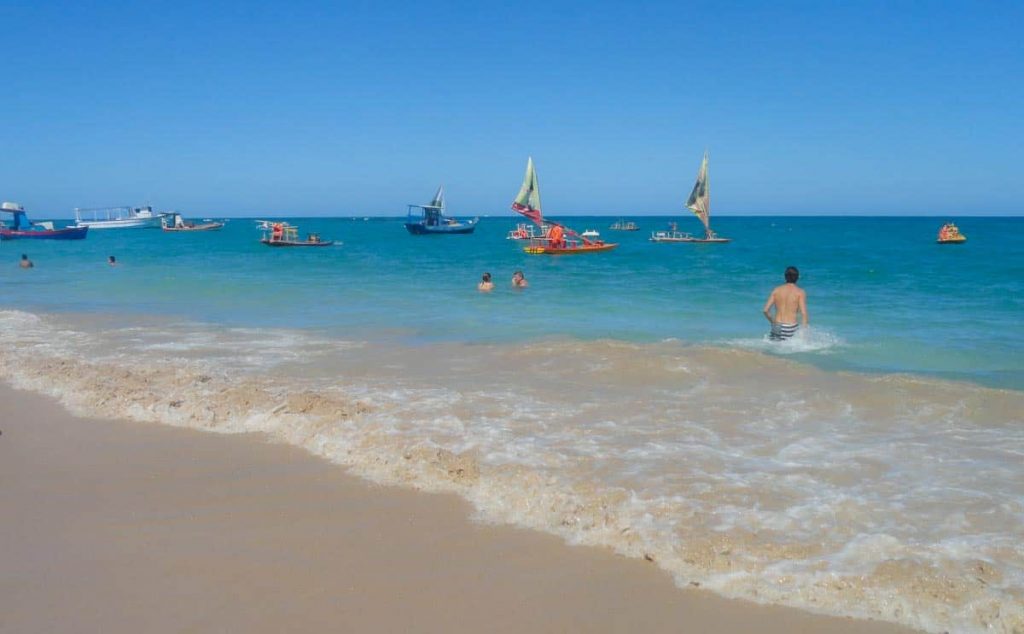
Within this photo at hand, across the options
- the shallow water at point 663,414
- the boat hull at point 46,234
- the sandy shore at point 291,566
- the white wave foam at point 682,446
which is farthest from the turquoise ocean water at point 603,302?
the boat hull at point 46,234

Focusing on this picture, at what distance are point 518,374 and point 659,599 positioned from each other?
5952mm

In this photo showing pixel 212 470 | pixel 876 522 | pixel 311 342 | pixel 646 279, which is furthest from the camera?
pixel 646 279

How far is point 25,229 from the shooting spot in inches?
2404

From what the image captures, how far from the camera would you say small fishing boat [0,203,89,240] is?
2281 inches

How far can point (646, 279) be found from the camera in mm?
29094

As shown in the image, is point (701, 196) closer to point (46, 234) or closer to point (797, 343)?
point (797, 343)

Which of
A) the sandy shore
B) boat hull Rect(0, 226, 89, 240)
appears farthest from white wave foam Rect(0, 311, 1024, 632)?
boat hull Rect(0, 226, 89, 240)

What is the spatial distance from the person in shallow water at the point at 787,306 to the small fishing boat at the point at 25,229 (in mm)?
62860

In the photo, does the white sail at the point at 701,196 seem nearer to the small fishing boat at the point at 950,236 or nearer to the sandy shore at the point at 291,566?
the small fishing boat at the point at 950,236

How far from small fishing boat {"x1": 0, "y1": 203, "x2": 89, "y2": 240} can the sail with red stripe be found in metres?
40.2

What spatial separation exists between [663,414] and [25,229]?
68.1 m

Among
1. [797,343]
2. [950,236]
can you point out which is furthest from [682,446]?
[950,236]

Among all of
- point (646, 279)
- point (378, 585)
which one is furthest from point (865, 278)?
point (378, 585)

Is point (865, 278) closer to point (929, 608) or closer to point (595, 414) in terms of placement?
point (595, 414)
